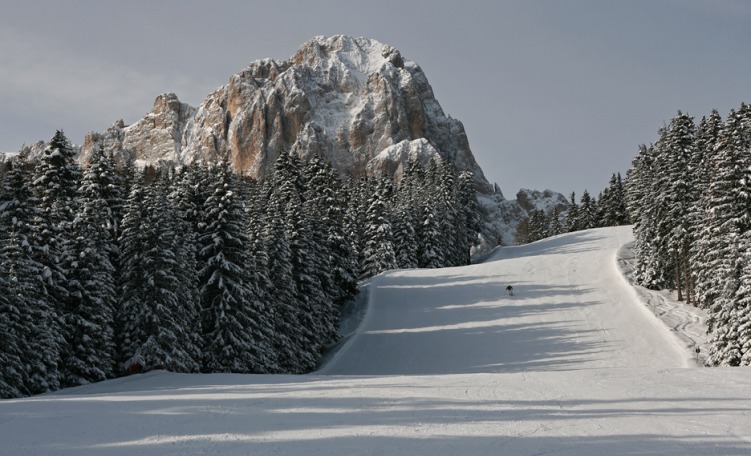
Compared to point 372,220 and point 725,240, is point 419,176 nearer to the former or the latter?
point 372,220

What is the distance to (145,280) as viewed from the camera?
2764 centimetres

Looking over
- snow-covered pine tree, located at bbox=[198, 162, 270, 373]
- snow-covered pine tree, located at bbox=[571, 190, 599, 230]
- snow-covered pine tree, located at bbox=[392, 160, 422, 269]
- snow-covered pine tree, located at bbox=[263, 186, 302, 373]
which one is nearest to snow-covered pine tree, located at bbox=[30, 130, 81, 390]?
snow-covered pine tree, located at bbox=[198, 162, 270, 373]

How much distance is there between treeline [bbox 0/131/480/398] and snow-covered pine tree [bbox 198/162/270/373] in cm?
6

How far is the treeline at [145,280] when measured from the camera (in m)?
23.3

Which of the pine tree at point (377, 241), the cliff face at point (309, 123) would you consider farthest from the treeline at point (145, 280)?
the cliff face at point (309, 123)

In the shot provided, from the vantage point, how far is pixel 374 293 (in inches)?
1925

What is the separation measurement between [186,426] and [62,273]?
19631 mm

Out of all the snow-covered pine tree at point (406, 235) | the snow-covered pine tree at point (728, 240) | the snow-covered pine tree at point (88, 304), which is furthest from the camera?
the snow-covered pine tree at point (406, 235)

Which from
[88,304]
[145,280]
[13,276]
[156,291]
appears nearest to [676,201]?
[156,291]

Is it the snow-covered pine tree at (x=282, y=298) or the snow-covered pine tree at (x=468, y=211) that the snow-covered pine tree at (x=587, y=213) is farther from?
the snow-covered pine tree at (x=282, y=298)

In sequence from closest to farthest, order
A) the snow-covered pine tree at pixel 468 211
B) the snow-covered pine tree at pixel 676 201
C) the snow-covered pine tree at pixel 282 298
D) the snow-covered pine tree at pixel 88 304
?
the snow-covered pine tree at pixel 88 304 < the snow-covered pine tree at pixel 282 298 < the snow-covered pine tree at pixel 676 201 < the snow-covered pine tree at pixel 468 211

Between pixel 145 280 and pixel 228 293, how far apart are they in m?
4.00

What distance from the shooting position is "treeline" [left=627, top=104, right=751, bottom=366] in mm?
26172

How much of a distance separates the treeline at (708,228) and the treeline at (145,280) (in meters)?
21.6
